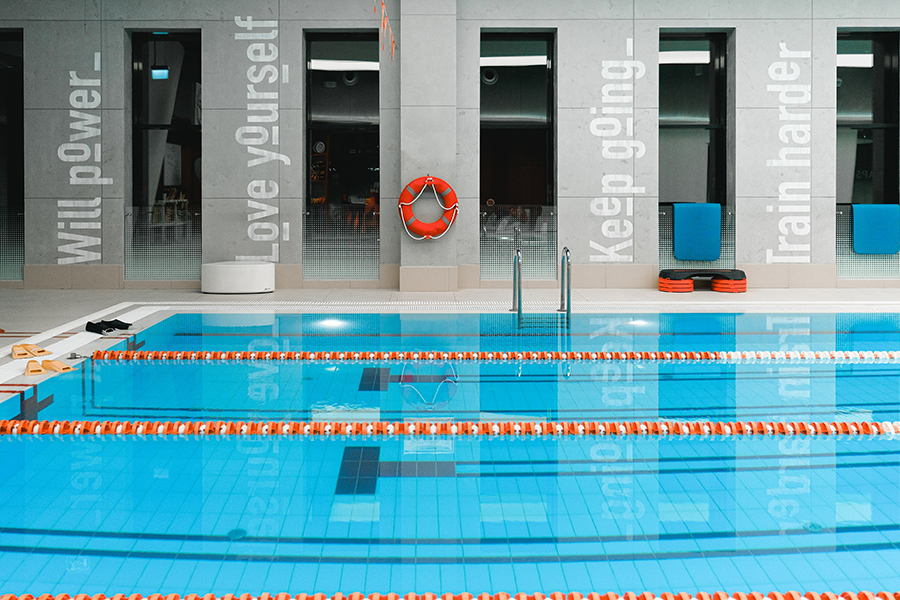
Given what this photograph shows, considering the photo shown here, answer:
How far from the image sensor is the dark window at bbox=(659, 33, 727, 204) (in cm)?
1082

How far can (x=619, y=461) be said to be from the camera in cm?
360

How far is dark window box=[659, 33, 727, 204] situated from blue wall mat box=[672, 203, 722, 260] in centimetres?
46

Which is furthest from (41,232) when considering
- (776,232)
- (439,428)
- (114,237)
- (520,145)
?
(776,232)

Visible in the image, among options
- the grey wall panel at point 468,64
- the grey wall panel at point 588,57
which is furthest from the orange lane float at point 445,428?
the grey wall panel at point 588,57

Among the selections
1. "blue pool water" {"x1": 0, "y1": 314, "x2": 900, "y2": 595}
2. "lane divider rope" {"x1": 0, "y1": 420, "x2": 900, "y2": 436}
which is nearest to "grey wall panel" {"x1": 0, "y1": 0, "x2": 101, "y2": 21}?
"blue pool water" {"x1": 0, "y1": 314, "x2": 900, "y2": 595}

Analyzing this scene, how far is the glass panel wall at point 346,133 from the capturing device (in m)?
10.5

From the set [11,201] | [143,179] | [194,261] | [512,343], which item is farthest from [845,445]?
[11,201]

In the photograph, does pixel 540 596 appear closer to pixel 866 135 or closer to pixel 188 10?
pixel 188 10

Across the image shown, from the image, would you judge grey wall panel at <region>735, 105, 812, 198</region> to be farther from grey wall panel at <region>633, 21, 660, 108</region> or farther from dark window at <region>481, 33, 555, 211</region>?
dark window at <region>481, 33, 555, 211</region>

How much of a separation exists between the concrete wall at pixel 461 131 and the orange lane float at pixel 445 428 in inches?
238

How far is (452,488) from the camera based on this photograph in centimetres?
326

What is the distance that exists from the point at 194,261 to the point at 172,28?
9.12 ft

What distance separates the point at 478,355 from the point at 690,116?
246 inches

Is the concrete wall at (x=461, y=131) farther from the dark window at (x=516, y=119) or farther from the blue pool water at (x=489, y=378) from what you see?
the blue pool water at (x=489, y=378)
